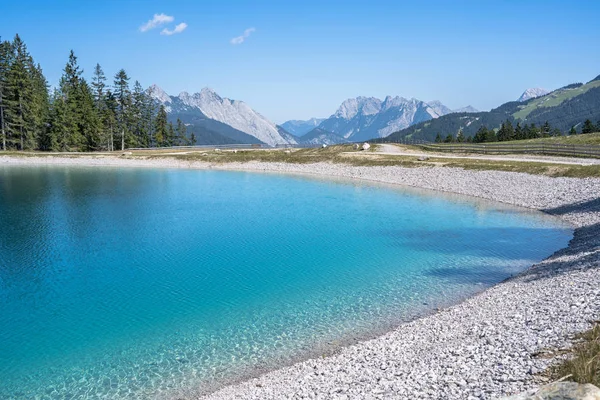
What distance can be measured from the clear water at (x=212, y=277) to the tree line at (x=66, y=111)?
72526mm

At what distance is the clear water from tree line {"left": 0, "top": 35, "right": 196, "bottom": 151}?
72526 millimetres

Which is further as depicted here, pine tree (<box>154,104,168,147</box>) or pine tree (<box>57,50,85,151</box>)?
pine tree (<box>154,104,168,147</box>)

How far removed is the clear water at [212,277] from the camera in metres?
15.6

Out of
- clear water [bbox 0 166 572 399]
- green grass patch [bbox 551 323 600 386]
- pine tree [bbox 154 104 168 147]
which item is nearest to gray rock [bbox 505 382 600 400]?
green grass patch [bbox 551 323 600 386]

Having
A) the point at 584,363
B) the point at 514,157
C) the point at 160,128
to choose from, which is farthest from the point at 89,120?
the point at 584,363

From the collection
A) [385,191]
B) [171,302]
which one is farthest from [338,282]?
[385,191]

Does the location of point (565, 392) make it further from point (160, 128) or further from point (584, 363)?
point (160, 128)

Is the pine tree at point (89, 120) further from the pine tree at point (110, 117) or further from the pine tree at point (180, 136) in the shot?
the pine tree at point (180, 136)

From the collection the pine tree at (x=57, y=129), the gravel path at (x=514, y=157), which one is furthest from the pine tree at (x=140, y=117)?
the gravel path at (x=514, y=157)

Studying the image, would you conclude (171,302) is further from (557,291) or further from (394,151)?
(394,151)

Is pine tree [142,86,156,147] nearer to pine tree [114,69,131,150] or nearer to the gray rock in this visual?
pine tree [114,69,131,150]

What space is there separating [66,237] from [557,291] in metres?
34.9

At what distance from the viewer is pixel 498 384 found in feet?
34.0

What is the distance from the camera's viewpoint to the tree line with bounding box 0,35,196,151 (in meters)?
108
